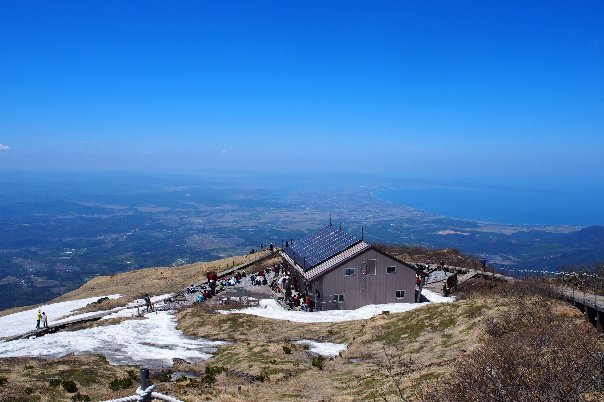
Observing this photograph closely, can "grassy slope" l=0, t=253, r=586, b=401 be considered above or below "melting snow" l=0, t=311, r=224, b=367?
above

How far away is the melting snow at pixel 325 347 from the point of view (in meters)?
28.6

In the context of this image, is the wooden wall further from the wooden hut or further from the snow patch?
the snow patch

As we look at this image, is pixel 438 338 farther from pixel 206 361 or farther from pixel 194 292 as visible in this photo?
pixel 194 292

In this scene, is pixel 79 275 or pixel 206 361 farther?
pixel 79 275

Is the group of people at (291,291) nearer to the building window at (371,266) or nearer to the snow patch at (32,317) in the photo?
the building window at (371,266)

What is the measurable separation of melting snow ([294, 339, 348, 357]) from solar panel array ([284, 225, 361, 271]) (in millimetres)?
13800

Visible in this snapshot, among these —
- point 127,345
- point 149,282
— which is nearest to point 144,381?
point 127,345

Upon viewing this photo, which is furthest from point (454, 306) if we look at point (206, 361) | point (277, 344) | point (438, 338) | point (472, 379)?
point (472, 379)

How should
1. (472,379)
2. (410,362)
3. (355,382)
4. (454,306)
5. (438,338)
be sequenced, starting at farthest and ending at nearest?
(454,306), (438,338), (410,362), (355,382), (472,379)

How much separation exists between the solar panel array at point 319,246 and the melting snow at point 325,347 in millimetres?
13800

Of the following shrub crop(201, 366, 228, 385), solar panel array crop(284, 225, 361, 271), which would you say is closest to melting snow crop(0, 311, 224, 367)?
shrub crop(201, 366, 228, 385)

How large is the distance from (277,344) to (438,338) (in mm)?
9582

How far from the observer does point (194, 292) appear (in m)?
50.2

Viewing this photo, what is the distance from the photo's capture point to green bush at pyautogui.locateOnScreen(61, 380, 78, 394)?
20703 millimetres
